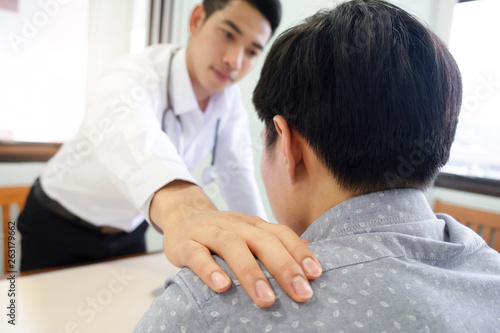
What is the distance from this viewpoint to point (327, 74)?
53cm

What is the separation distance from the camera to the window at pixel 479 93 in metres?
2.04

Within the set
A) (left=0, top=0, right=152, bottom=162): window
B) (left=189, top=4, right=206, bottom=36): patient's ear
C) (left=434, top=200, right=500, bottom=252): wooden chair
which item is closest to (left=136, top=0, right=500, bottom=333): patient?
(left=189, top=4, right=206, bottom=36): patient's ear

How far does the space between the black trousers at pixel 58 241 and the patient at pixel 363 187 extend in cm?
96

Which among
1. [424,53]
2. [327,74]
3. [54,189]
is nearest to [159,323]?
[327,74]

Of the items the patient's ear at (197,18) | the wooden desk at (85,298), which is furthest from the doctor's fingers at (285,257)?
the patient's ear at (197,18)

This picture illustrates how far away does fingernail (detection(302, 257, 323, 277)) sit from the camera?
0.42 meters

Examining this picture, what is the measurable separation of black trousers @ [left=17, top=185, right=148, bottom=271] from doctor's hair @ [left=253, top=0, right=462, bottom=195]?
41.5 inches

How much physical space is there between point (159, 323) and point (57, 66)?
7.31ft

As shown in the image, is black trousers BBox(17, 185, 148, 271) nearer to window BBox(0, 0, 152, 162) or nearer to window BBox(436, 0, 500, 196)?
window BBox(0, 0, 152, 162)

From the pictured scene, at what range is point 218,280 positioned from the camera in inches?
16.4

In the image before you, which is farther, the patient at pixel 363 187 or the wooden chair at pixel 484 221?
the wooden chair at pixel 484 221

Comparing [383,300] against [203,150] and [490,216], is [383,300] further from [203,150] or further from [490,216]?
[490,216]

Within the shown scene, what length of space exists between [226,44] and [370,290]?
113 cm

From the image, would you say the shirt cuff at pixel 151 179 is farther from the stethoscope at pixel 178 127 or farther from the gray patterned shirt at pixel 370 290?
the stethoscope at pixel 178 127
